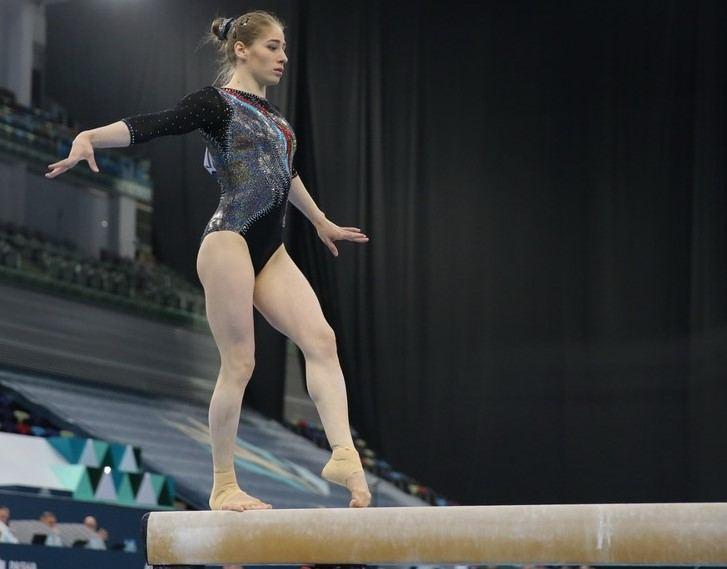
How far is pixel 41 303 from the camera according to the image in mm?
12836

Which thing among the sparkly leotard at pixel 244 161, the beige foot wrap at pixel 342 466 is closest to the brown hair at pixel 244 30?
the sparkly leotard at pixel 244 161

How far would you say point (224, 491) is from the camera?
366cm

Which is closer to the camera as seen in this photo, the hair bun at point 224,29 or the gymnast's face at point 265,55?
the gymnast's face at point 265,55

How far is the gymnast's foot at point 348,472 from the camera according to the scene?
351 centimetres

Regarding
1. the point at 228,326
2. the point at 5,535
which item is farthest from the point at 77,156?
the point at 5,535

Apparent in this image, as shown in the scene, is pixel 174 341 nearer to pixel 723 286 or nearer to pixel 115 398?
pixel 115 398

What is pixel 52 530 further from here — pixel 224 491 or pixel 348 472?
pixel 348 472

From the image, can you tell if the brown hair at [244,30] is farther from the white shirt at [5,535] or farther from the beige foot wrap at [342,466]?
the white shirt at [5,535]

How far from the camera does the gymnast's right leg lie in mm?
3598

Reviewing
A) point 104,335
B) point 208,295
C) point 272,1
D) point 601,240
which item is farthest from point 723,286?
point 208,295

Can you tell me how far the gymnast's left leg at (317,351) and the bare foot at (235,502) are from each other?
21cm

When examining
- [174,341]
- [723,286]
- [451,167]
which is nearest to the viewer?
[723,286]

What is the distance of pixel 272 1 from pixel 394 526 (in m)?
10.8

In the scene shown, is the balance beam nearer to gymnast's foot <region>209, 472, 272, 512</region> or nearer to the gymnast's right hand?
gymnast's foot <region>209, 472, 272, 512</region>
